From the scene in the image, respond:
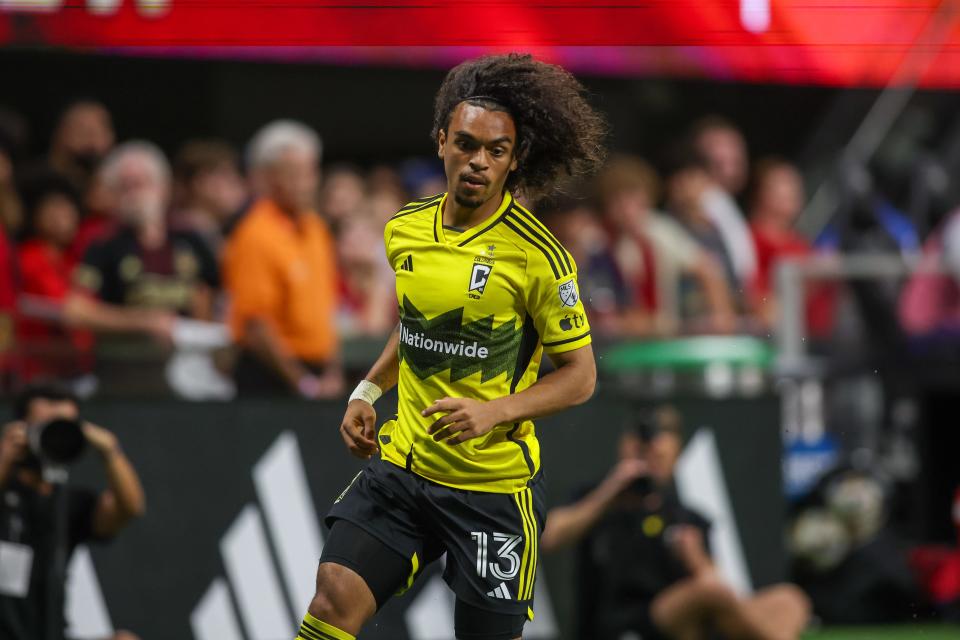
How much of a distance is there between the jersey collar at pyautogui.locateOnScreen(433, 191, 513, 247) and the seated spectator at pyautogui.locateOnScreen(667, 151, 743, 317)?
4.74m

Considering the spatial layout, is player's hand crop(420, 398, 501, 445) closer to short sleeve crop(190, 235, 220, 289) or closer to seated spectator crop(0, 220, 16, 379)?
seated spectator crop(0, 220, 16, 379)

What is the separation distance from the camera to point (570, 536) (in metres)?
8.22

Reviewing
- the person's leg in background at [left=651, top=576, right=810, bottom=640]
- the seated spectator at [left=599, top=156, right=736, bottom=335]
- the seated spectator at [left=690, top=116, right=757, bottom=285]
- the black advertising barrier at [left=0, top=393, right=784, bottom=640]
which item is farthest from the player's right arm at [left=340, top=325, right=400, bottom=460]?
the seated spectator at [left=690, top=116, right=757, bottom=285]

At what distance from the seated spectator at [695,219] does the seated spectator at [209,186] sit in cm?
279

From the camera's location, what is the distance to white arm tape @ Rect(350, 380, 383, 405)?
514cm

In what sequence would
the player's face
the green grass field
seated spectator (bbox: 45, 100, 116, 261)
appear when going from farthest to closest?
the green grass field < seated spectator (bbox: 45, 100, 116, 261) < the player's face

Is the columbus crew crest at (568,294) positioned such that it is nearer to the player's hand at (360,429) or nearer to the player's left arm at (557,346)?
the player's left arm at (557,346)

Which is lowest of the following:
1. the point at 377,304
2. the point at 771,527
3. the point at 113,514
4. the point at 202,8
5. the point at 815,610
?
the point at 815,610

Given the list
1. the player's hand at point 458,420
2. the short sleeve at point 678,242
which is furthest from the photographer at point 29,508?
the short sleeve at point 678,242

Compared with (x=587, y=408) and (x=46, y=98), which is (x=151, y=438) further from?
(x=46, y=98)

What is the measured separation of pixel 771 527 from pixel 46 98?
6903mm

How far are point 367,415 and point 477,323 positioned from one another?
18.5 inches

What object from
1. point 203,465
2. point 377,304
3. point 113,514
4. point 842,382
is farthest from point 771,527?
point 113,514

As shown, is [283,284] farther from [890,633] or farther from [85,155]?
[890,633]
